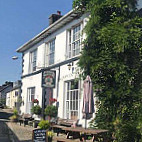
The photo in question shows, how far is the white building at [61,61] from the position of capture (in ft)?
47.3

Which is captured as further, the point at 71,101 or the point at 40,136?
the point at 71,101

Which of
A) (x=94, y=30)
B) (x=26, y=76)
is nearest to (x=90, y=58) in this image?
(x=94, y=30)

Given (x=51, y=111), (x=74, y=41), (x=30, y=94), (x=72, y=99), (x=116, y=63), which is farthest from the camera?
(x=30, y=94)

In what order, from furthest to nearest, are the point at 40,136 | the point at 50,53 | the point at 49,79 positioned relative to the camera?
the point at 50,53, the point at 49,79, the point at 40,136

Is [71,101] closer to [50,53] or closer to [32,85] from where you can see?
[50,53]

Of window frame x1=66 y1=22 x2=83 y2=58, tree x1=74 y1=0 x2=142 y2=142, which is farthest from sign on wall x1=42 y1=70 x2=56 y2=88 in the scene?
tree x1=74 y1=0 x2=142 y2=142

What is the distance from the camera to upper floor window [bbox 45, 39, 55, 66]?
18.0 metres

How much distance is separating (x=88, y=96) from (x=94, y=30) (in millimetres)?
2907

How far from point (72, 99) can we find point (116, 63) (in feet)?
17.6

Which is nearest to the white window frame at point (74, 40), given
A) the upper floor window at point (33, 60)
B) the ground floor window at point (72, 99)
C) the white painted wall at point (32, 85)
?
the ground floor window at point (72, 99)

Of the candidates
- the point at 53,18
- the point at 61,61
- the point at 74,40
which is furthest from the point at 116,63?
the point at 53,18

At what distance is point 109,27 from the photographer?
1027cm

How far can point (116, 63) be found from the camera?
9.95m

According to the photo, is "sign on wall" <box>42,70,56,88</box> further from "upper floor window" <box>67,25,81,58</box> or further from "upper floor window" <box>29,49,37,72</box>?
"upper floor window" <box>29,49,37,72</box>
